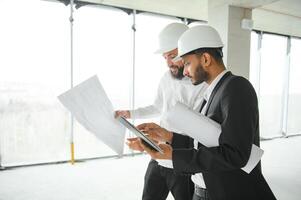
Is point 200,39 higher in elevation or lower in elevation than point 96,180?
higher

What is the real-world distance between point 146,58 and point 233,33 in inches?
59.9

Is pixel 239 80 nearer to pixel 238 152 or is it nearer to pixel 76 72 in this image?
pixel 238 152

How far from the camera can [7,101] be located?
3.82 metres

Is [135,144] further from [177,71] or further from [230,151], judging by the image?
[177,71]

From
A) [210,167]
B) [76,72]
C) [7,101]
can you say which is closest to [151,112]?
[210,167]

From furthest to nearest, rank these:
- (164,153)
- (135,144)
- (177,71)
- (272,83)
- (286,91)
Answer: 1. (286,91)
2. (272,83)
3. (177,71)
4. (135,144)
5. (164,153)

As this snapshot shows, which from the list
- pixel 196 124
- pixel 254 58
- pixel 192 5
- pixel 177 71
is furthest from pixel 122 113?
pixel 254 58

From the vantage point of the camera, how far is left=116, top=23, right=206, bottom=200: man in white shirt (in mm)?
1581

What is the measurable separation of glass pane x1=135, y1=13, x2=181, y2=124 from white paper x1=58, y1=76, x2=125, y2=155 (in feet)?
11.2

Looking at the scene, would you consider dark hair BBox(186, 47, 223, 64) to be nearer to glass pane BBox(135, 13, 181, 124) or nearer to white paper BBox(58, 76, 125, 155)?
white paper BBox(58, 76, 125, 155)

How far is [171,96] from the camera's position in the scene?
1678mm

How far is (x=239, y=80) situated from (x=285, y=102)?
6.41 metres

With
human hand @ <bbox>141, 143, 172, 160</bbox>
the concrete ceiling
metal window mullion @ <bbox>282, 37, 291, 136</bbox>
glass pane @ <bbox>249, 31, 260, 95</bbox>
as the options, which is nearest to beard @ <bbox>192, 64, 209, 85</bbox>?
human hand @ <bbox>141, 143, 172, 160</bbox>

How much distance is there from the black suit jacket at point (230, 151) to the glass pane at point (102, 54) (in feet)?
11.4
